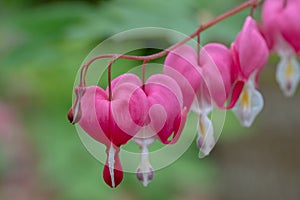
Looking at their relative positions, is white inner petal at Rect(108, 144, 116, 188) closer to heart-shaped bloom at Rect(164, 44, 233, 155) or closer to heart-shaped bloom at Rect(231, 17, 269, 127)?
heart-shaped bloom at Rect(164, 44, 233, 155)

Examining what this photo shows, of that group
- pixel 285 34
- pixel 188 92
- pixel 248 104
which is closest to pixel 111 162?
pixel 188 92

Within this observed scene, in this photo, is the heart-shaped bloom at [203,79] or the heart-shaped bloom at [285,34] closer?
the heart-shaped bloom at [203,79]

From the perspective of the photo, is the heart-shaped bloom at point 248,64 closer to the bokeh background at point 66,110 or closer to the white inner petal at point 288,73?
the white inner petal at point 288,73

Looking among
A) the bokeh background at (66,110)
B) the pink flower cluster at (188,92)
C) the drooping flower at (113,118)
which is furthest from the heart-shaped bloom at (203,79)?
the bokeh background at (66,110)

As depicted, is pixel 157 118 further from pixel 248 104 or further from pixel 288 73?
pixel 288 73

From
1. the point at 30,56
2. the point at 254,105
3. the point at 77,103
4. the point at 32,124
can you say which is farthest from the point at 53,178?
the point at 77,103

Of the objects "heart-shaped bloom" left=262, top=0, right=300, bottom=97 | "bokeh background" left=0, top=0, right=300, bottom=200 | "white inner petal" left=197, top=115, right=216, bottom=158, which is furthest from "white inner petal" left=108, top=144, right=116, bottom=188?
"bokeh background" left=0, top=0, right=300, bottom=200

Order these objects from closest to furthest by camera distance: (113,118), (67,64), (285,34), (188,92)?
(113,118) < (188,92) < (285,34) < (67,64)
